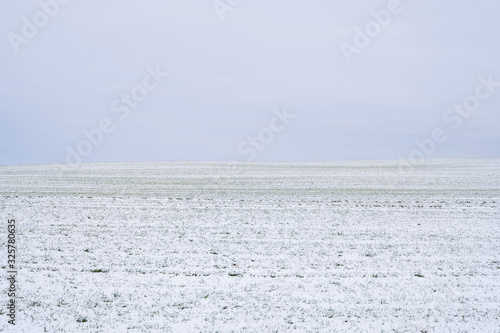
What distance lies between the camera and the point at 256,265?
1200 cm

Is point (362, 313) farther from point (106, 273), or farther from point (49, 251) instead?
point (49, 251)

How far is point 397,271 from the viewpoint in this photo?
455 inches

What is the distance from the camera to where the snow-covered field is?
8289 mm

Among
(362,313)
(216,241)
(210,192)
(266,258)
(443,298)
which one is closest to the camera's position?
(362,313)

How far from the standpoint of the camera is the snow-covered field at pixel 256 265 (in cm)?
829

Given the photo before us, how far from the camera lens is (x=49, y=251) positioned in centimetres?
1331

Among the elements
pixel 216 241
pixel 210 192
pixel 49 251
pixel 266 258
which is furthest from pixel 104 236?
pixel 210 192

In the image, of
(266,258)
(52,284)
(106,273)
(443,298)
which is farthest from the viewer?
(266,258)

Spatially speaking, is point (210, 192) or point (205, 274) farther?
point (210, 192)

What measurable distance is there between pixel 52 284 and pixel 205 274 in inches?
153

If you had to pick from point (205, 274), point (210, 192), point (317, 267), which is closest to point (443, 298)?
point (317, 267)

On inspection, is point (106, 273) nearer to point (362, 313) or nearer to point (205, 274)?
point (205, 274)

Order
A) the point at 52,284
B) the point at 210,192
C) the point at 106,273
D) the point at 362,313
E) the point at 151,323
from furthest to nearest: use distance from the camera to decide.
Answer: the point at 210,192
the point at 106,273
the point at 52,284
the point at 362,313
the point at 151,323

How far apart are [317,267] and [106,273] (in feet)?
19.6
